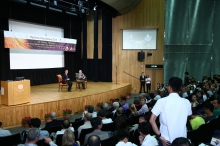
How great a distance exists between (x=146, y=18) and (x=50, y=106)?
8.20 m

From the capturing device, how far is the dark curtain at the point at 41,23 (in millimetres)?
9295

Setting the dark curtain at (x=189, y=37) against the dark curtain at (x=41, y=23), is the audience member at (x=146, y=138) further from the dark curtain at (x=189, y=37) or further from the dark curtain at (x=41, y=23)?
the dark curtain at (x=189, y=37)

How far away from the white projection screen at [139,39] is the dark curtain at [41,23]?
323 centimetres

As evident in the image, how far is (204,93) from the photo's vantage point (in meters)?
6.17

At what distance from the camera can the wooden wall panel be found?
12.1 meters

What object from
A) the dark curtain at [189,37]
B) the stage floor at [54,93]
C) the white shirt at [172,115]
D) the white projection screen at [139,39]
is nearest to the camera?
the white shirt at [172,115]

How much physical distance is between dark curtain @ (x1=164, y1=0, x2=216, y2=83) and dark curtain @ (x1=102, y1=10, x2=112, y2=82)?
11.2 feet

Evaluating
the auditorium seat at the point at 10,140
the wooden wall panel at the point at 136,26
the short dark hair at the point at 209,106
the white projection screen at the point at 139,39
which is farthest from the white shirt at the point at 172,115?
the white projection screen at the point at 139,39

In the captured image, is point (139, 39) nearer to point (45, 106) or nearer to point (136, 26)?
point (136, 26)

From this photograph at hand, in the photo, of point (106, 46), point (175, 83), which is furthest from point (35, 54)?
point (175, 83)

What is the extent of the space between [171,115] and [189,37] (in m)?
10.9

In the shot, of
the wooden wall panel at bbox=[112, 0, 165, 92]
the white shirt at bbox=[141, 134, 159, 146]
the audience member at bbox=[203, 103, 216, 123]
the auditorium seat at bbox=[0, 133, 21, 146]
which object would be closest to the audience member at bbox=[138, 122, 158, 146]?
the white shirt at bbox=[141, 134, 159, 146]

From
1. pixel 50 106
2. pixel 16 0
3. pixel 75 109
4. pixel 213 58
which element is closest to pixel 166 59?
pixel 213 58

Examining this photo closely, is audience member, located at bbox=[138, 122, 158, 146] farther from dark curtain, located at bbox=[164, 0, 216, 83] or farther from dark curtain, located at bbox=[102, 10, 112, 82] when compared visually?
dark curtain, located at bbox=[102, 10, 112, 82]
